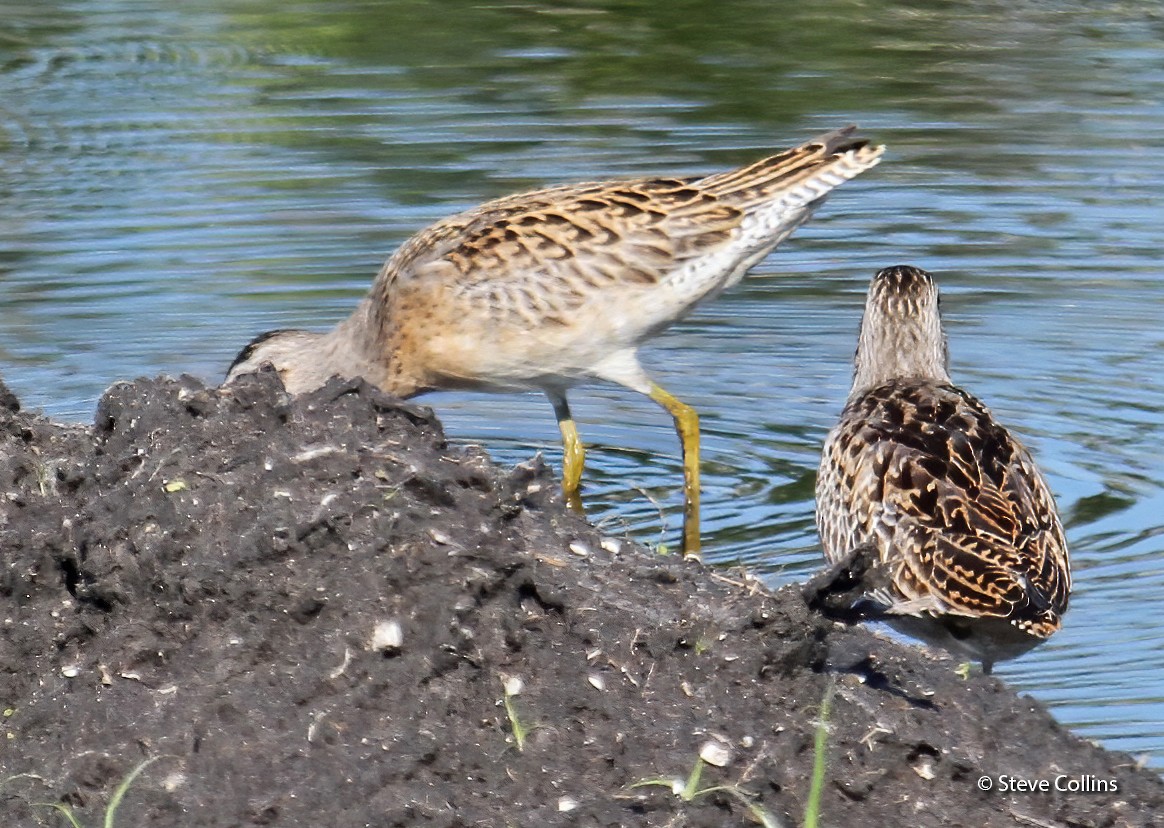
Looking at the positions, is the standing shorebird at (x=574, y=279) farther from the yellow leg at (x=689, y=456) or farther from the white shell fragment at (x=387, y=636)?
the white shell fragment at (x=387, y=636)

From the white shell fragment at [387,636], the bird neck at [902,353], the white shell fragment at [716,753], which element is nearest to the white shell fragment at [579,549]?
the white shell fragment at [387,636]

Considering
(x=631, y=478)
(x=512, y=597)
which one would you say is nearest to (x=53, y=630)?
(x=512, y=597)

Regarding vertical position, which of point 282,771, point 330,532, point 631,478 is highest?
point 330,532

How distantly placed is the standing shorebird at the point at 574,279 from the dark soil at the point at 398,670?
3.40m

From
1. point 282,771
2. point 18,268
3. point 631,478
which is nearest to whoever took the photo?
point 282,771

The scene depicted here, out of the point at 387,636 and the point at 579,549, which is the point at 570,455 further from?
the point at 387,636

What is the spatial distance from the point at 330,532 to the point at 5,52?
1204 centimetres

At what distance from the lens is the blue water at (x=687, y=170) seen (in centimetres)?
875

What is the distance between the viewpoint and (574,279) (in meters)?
8.82

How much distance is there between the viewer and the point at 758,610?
5020 mm

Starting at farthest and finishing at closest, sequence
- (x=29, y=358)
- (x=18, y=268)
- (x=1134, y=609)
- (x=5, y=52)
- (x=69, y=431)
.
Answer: (x=5, y=52), (x=18, y=268), (x=29, y=358), (x=1134, y=609), (x=69, y=431)

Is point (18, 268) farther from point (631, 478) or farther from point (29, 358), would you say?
point (631, 478)

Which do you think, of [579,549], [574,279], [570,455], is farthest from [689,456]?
[579,549]

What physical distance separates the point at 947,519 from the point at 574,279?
279 cm
